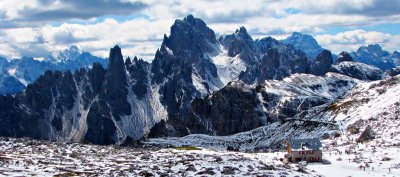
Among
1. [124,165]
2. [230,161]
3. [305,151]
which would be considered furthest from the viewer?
[305,151]

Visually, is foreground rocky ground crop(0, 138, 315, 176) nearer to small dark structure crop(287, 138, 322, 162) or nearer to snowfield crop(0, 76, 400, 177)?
snowfield crop(0, 76, 400, 177)

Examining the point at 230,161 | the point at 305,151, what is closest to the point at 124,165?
the point at 230,161

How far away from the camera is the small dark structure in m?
122

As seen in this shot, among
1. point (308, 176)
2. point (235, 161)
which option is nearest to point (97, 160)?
point (235, 161)

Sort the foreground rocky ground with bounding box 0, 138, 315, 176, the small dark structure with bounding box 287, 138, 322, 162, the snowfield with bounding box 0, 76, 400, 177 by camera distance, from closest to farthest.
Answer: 1. the foreground rocky ground with bounding box 0, 138, 315, 176
2. the snowfield with bounding box 0, 76, 400, 177
3. the small dark structure with bounding box 287, 138, 322, 162

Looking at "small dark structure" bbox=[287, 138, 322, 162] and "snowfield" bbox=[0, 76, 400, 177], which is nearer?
"snowfield" bbox=[0, 76, 400, 177]

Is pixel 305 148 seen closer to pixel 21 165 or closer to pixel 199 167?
pixel 199 167

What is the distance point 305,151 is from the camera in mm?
123188

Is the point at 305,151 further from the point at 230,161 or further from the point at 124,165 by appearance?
the point at 124,165

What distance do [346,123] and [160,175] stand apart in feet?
339

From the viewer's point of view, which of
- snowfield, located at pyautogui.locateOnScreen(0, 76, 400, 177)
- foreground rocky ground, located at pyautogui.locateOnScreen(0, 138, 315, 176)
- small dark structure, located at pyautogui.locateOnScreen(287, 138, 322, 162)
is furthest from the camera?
small dark structure, located at pyautogui.locateOnScreen(287, 138, 322, 162)

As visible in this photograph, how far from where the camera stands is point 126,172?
95500 millimetres

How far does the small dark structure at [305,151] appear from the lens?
12162 cm

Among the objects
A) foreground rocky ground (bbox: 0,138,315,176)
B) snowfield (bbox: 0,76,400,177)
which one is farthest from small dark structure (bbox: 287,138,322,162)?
foreground rocky ground (bbox: 0,138,315,176)
